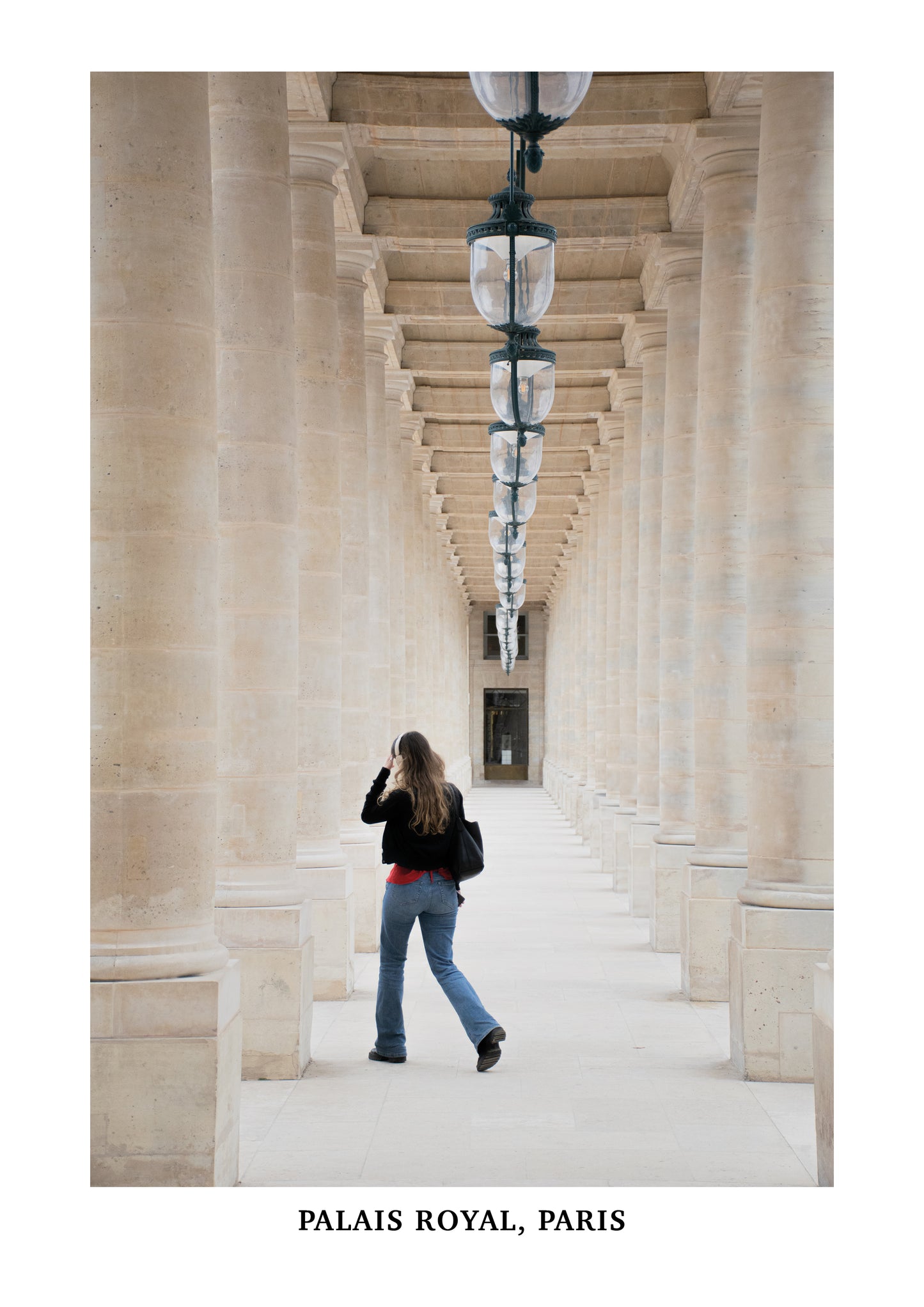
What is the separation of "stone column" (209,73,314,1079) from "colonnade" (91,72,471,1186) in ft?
0.05

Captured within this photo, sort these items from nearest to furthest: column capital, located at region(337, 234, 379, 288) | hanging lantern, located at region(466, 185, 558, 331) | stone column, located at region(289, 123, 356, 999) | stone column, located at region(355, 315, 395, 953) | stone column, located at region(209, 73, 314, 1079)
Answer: hanging lantern, located at region(466, 185, 558, 331) < stone column, located at region(209, 73, 314, 1079) < stone column, located at region(289, 123, 356, 999) < column capital, located at region(337, 234, 379, 288) < stone column, located at region(355, 315, 395, 953)

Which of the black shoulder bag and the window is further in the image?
the window

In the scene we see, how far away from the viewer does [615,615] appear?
2402 centimetres

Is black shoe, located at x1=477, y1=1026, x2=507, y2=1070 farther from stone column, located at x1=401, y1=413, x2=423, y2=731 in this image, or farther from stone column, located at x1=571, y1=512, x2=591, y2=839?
stone column, located at x1=571, y1=512, x2=591, y2=839

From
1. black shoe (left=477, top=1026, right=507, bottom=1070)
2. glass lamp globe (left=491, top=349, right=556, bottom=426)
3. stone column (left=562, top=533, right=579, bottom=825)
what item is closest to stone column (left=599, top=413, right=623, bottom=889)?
stone column (left=562, top=533, right=579, bottom=825)

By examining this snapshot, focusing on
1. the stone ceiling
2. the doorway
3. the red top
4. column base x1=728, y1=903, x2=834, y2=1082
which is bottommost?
the doorway

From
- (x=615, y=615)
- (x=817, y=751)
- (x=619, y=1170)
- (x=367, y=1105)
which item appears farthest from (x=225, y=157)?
(x=615, y=615)

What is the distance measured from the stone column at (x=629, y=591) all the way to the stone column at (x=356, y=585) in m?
6.22

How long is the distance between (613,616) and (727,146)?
12.8 m

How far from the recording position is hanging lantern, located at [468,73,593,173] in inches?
192

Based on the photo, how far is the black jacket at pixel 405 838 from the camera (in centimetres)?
857

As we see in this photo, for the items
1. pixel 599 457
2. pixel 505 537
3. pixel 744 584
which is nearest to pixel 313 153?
pixel 505 537

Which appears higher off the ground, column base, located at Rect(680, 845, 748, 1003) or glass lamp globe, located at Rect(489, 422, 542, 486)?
glass lamp globe, located at Rect(489, 422, 542, 486)

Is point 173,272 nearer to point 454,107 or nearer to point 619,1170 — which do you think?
point 619,1170
